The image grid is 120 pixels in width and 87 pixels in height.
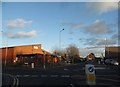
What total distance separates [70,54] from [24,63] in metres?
41.5

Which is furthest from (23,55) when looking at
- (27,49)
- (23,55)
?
(27,49)

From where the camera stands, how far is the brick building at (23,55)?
259 feet

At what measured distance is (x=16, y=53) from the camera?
86.6 meters

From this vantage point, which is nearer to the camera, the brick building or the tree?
the brick building

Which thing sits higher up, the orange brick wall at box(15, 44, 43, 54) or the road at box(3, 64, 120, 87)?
the orange brick wall at box(15, 44, 43, 54)

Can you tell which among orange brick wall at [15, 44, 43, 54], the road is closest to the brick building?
orange brick wall at [15, 44, 43, 54]

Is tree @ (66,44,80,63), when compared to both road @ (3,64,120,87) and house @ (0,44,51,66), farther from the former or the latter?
road @ (3,64,120,87)

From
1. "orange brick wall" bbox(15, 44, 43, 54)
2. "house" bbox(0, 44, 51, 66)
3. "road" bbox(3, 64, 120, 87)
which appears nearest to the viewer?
"road" bbox(3, 64, 120, 87)

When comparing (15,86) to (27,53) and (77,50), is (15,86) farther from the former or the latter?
(77,50)

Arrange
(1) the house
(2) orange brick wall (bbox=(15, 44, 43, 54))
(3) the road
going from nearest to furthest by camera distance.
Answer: (3) the road → (1) the house → (2) orange brick wall (bbox=(15, 44, 43, 54))

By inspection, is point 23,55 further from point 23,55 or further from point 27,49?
point 27,49

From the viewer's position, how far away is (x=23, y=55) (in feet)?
274

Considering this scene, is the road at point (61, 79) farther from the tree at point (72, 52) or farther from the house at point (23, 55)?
the tree at point (72, 52)

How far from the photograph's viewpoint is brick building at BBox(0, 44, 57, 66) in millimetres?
78875
